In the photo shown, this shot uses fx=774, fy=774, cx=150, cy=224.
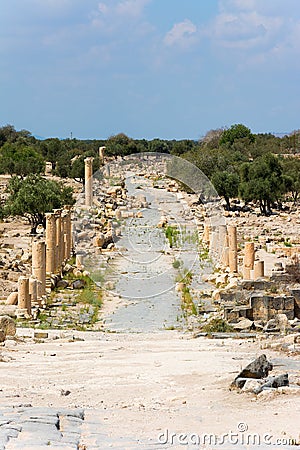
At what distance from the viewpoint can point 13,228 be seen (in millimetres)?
40906

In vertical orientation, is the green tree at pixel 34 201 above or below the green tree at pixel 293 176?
below

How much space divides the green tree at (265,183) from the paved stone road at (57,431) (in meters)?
39.0

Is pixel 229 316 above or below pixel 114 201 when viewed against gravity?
below

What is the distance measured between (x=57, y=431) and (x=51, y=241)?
18.5 meters

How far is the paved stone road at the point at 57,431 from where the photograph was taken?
6.71 metres

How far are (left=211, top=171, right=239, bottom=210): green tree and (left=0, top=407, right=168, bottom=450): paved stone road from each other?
41232mm

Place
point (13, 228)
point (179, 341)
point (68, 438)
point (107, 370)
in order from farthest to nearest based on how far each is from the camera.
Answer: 1. point (13, 228)
2. point (179, 341)
3. point (107, 370)
4. point (68, 438)

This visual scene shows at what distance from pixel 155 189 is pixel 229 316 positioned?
65.0ft

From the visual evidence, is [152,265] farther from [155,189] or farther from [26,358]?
[26,358]

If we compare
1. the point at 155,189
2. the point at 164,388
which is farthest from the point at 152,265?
the point at 164,388

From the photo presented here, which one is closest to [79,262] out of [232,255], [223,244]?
[223,244]

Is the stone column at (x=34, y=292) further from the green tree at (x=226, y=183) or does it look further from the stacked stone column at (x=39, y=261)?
the green tree at (x=226, y=183)

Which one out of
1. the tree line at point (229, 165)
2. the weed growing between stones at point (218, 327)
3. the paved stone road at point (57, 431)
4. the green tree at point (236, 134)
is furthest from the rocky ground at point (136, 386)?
the green tree at point (236, 134)

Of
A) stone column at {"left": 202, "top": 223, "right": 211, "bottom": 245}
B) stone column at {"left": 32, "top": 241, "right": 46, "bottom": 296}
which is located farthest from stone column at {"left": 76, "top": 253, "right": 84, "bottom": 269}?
stone column at {"left": 202, "top": 223, "right": 211, "bottom": 245}
